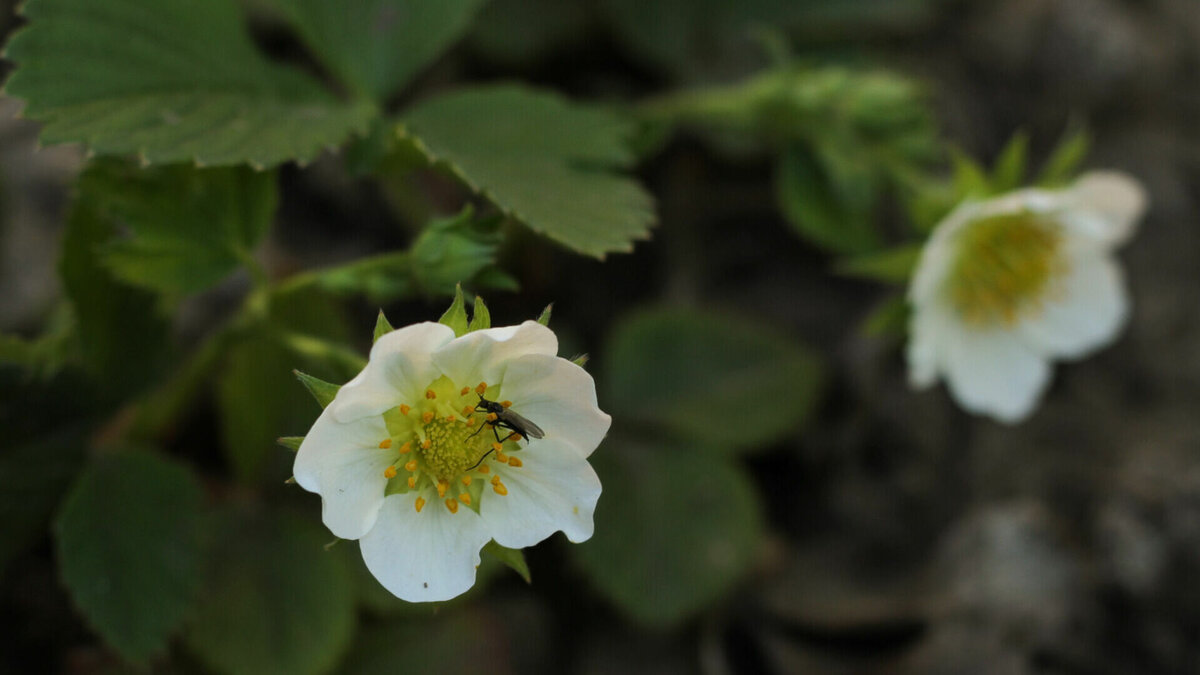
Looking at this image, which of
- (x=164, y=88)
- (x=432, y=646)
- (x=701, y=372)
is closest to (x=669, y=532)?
(x=701, y=372)

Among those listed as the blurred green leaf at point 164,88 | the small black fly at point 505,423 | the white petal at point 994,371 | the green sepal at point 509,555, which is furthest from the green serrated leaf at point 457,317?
the white petal at point 994,371

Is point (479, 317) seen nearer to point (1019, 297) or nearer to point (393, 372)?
point (393, 372)

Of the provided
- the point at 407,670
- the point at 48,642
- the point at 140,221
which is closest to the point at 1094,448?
the point at 407,670

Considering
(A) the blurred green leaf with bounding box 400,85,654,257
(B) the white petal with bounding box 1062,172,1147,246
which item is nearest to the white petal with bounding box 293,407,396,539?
(A) the blurred green leaf with bounding box 400,85,654,257

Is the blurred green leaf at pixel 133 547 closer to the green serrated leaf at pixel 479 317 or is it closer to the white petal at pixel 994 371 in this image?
the green serrated leaf at pixel 479 317

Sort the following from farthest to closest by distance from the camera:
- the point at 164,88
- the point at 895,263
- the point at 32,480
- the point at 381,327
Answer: the point at 895,263
the point at 32,480
the point at 164,88
the point at 381,327
